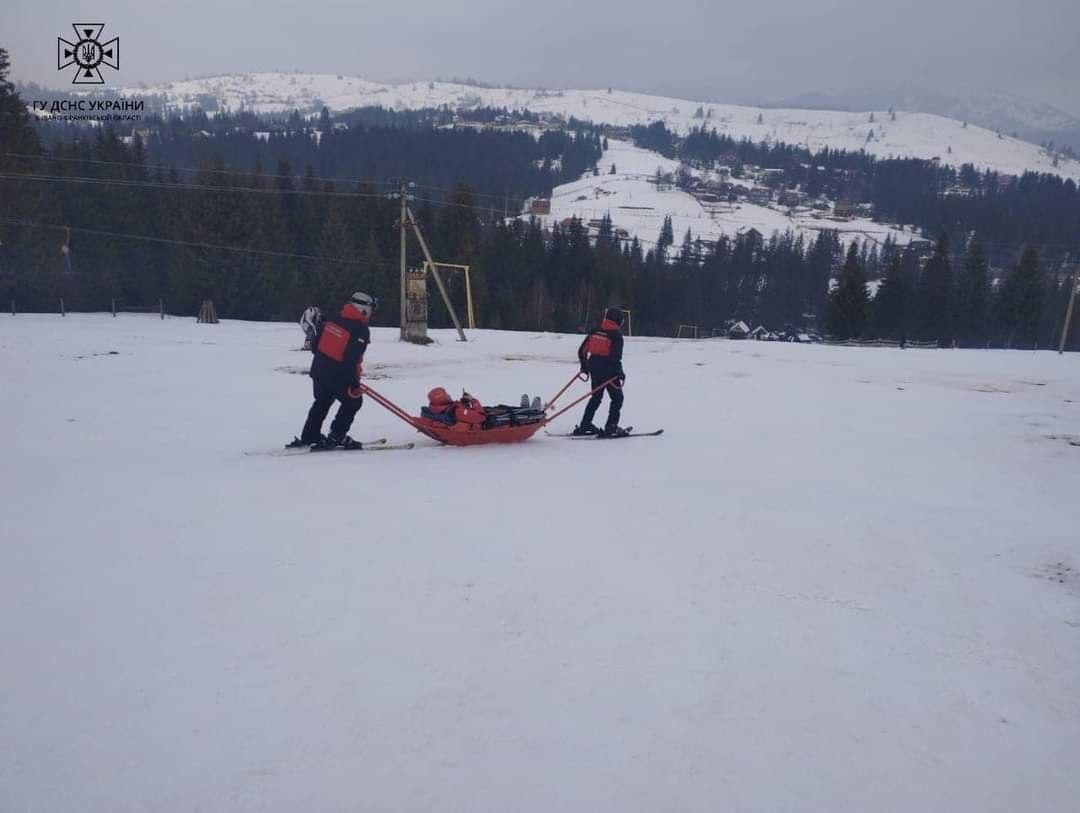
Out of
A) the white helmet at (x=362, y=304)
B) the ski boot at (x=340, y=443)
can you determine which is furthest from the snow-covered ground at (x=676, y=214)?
the ski boot at (x=340, y=443)

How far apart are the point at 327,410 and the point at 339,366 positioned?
1.94ft

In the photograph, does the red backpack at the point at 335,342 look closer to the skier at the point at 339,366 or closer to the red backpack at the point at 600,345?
the skier at the point at 339,366

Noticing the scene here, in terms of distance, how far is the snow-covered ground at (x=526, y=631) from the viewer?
2.74 metres

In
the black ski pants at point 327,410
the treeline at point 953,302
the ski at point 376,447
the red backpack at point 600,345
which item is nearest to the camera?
the black ski pants at point 327,410

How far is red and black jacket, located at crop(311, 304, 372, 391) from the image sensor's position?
7793 millimetres

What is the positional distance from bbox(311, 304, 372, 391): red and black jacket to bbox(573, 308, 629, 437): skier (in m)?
3.35

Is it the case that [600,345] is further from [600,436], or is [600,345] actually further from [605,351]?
[600,436]

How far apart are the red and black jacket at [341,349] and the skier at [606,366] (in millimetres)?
3348

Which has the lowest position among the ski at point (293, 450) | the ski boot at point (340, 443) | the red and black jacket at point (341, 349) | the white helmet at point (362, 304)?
the ski at point (293, 450)

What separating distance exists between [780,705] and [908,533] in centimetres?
342

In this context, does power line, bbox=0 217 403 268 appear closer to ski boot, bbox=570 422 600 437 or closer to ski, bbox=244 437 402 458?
ski, bbox=244 437 402 458

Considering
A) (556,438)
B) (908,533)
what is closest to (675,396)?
(556,438)

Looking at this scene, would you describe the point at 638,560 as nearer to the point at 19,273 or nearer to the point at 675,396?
the point at 675,396

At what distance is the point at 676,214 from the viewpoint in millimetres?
146625
